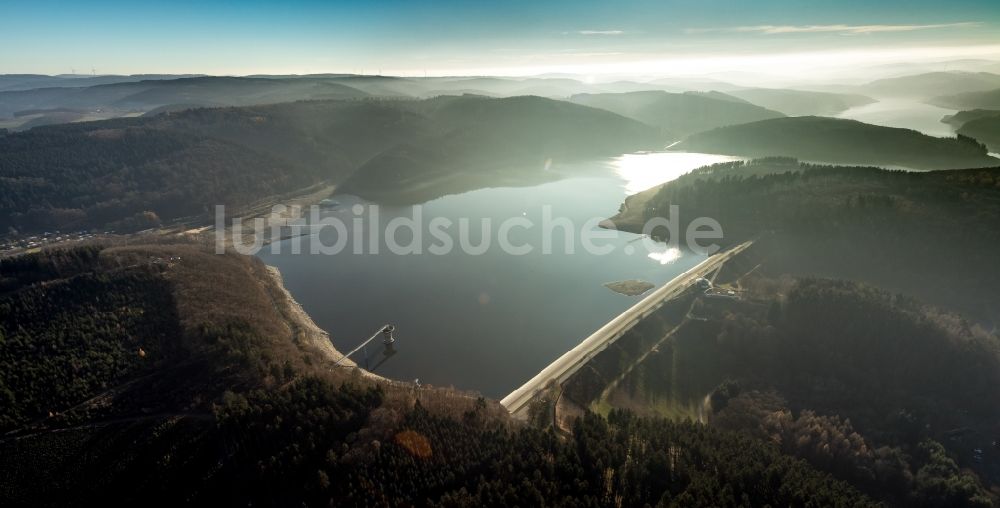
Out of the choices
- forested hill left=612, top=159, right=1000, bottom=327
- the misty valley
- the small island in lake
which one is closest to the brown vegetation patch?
the misty valley

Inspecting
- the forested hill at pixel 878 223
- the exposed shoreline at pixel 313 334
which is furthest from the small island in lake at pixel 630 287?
the exposed shoreline at pixel 313 334

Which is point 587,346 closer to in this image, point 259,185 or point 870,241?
point 870,241

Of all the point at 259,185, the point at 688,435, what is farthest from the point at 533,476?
the point at 259,185

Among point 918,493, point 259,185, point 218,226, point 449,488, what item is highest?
point 259,185

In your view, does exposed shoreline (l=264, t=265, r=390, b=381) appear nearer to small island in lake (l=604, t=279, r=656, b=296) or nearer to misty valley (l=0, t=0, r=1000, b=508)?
misty valley (l=0, t=0, r=1000, b=508)

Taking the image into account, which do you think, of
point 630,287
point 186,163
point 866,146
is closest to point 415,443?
point 630,287

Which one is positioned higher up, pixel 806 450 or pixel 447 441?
pixel 447 441

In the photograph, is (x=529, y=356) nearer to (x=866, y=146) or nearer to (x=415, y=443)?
(x=415, y=443)
